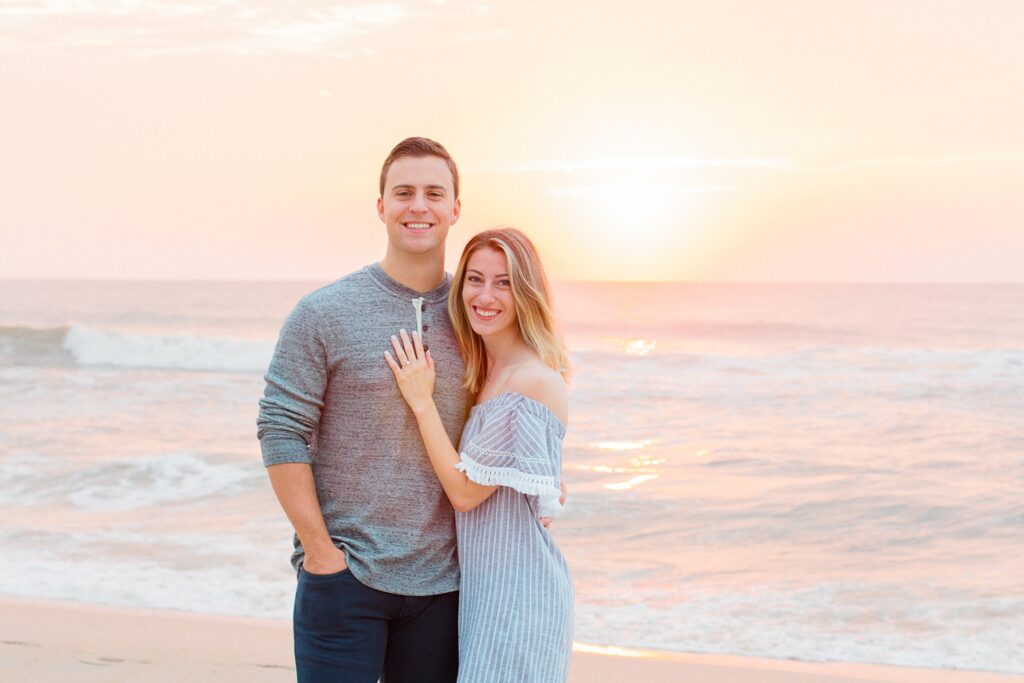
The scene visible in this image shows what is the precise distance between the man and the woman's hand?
37mm

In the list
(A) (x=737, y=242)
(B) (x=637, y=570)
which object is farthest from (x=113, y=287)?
(B) (x=637, y=570)

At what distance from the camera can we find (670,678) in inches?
213

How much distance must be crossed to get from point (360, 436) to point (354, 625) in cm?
52

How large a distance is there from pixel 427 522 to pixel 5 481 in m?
9.27

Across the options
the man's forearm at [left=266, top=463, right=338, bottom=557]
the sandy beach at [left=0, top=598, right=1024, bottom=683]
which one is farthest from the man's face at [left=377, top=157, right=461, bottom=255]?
the sandy beach at [left=0, top=598, right=1024, bottom=683]

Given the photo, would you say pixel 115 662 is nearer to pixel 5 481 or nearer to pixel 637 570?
pixel 637 570

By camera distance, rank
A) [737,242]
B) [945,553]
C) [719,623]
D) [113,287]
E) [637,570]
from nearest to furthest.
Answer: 1. [719,623]
2. [637,570]
3. [945,553]
4. [737,242]
5. [113,287]

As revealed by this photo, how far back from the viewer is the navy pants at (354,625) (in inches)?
112

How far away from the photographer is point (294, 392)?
2.79 m

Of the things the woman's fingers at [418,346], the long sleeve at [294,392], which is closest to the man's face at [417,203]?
the woman's fingers at [418,346]

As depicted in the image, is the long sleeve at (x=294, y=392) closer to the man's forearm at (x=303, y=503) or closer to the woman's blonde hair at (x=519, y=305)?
the man's forearm at (x=303, y=503)

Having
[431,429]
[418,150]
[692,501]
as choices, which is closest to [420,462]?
[431,429]

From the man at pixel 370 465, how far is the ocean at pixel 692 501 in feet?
11.8

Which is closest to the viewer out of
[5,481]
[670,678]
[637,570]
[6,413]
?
[670,678]
